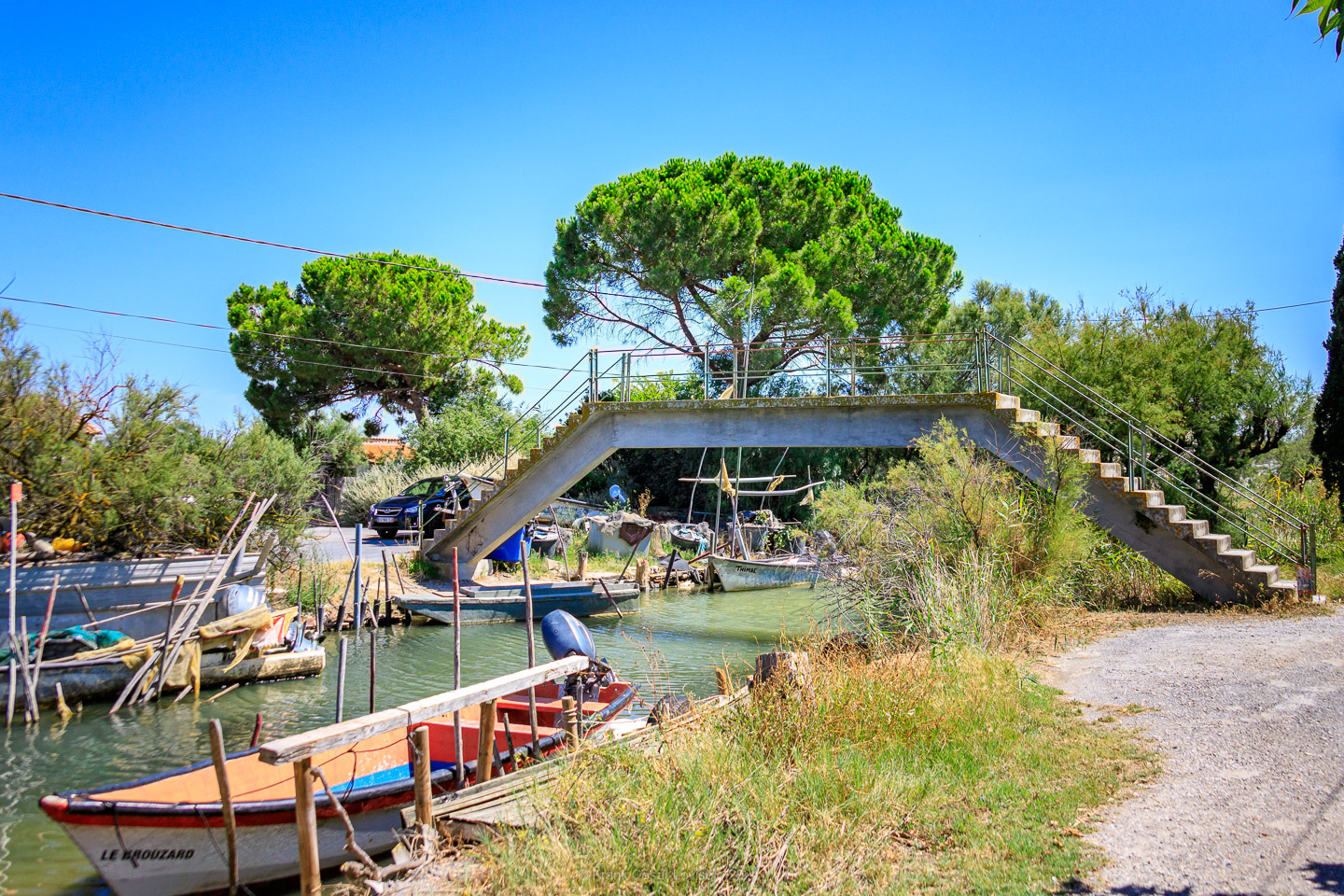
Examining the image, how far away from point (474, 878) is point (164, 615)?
11.6m

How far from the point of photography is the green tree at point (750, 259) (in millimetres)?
30812

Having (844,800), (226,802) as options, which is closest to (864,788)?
(844,800)

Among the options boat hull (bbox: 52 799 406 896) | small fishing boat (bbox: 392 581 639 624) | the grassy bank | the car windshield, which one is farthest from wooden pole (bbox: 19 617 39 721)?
the car windshield

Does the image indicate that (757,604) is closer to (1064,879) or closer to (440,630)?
(440,630)

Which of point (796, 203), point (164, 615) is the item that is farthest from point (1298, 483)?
point (164, 615)

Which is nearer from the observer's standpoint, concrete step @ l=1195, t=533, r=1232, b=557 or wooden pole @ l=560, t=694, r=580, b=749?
wooden pole @ l=560, t=694, r=580, b=749

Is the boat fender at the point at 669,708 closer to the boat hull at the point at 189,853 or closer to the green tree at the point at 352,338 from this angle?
the boat hull at the point at 189,853

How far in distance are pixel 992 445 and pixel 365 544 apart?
61.2 feet

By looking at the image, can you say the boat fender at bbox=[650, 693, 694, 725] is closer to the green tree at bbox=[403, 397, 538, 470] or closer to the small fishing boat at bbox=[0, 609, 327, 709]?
the small fishing boat at bbox=[0, 609, 327, 709]

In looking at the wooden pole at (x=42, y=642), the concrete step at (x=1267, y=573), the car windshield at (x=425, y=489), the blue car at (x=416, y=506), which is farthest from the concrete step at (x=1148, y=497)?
the car windshield at (x=425, y=489)

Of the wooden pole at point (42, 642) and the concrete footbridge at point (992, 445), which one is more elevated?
the concrete footbridge at point (992, 445)

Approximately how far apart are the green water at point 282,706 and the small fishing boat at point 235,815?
826mm

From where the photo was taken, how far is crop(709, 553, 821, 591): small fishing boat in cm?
2609

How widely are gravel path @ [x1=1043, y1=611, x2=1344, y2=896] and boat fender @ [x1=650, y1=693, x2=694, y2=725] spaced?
3.35 metres
